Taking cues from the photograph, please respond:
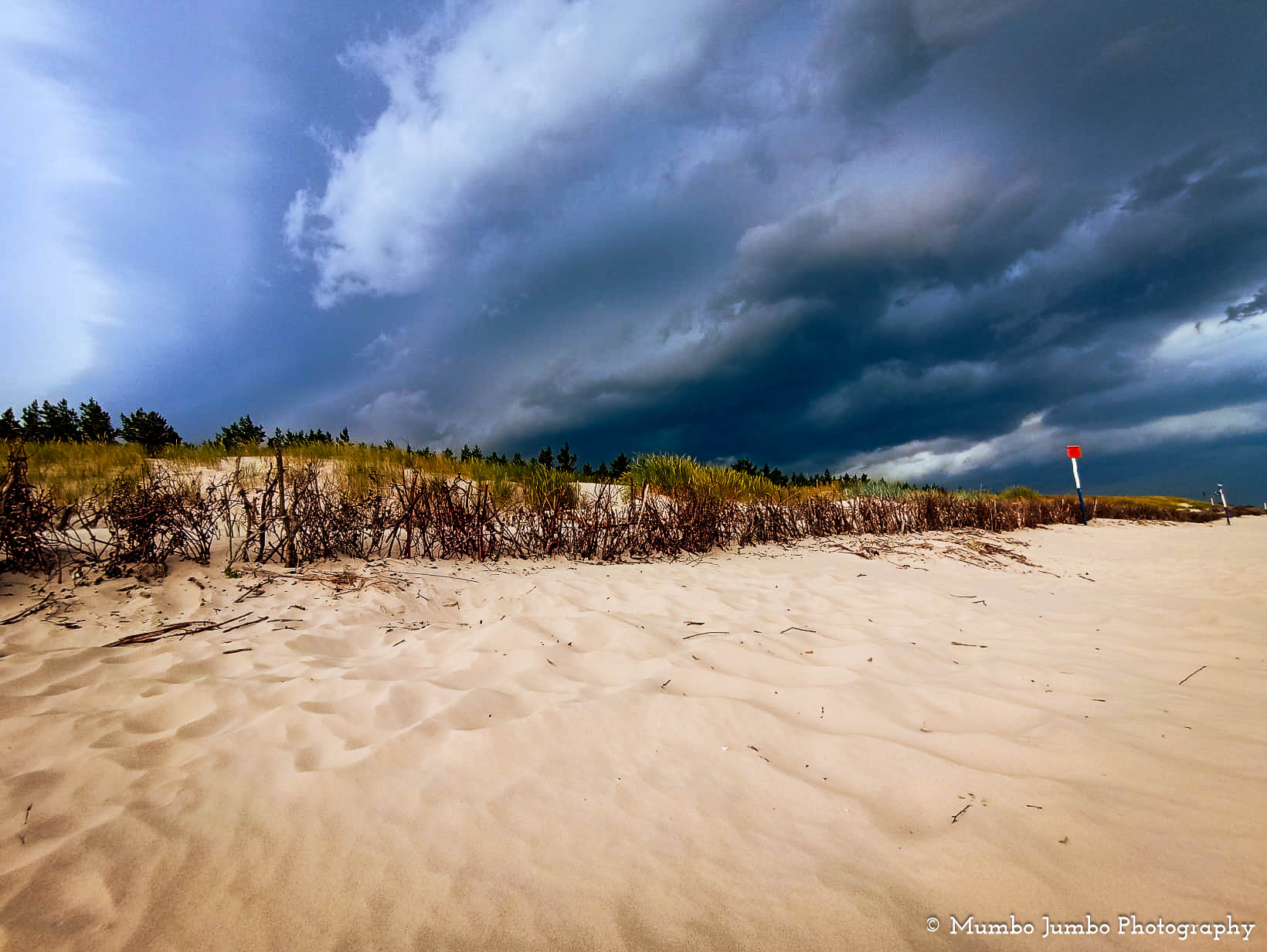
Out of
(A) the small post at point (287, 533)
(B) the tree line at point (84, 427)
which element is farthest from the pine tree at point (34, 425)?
(A) the small post at point (287, 533)

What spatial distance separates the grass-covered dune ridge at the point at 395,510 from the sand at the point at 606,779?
590mm

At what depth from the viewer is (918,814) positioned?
1564mm

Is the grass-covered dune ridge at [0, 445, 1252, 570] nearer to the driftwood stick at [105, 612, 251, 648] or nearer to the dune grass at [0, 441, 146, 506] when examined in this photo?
the dune grass at [0, 441, 146, 506]

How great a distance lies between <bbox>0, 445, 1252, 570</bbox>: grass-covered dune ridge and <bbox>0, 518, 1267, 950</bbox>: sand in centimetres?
59

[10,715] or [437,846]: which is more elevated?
[10,715]

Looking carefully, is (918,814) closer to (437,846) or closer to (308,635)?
(437,846)

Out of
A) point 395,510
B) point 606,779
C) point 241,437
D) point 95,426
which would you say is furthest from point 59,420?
point 606,779

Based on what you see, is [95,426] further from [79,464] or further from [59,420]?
[79,464]

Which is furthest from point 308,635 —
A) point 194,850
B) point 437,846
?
point 437,846

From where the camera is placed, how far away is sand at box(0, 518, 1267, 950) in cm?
123

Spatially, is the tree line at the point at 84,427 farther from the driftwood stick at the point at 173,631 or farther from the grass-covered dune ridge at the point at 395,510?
the driftwood stick at the point at 173,631

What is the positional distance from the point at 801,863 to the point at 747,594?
3153 mm

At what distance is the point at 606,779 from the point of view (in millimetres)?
1786

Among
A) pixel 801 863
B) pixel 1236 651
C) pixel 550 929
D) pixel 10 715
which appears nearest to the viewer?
pixel 550 929
